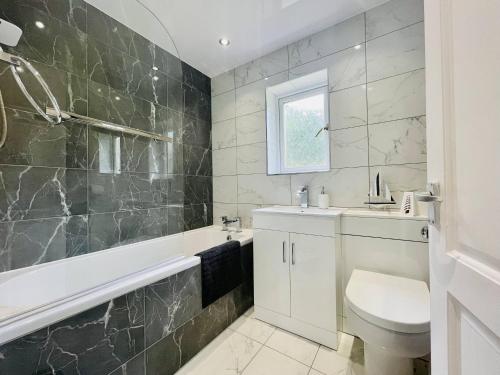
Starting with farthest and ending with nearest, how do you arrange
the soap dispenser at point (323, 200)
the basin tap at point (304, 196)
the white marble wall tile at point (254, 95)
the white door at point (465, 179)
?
the white marble wall tile at point (254, 95), the basin tap at point (304, 196), the soap dispenser at point (323, 200), the white door at point (465, 179)

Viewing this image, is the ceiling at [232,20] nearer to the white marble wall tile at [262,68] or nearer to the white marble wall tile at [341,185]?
the white marble wall tile at [262,68]

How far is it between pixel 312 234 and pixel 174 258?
98 cm

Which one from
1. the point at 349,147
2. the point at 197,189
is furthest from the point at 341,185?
the point at 197,189

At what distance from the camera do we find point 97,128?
5.39ft

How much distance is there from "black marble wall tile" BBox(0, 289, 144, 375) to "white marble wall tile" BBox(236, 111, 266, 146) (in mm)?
1661

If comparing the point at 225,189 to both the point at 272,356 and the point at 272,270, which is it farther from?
the point at 272,356

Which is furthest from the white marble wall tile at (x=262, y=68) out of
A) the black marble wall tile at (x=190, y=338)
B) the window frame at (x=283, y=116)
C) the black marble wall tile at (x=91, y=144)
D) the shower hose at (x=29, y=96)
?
the black marble wall tile at (x=190, y=338)

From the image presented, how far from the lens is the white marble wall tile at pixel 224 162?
2.38 meters

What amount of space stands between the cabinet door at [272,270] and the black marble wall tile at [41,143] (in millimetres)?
1505

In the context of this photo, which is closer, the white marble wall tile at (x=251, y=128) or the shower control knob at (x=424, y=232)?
the shower control knob at (x=424, y=232)

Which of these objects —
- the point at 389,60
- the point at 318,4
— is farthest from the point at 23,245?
the point at 389,60

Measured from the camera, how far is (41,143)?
4.53 ft

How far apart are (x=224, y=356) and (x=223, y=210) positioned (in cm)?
140

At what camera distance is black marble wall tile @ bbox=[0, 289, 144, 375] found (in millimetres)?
735
